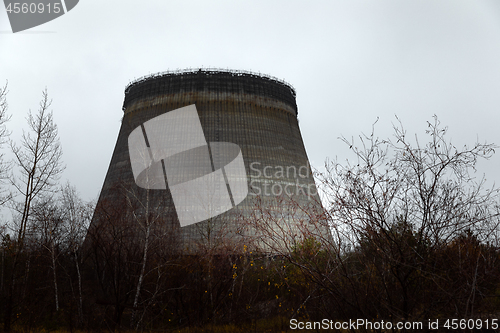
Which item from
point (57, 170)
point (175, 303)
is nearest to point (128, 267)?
point (175, 303)

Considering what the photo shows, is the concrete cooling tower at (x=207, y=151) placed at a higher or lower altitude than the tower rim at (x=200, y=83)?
lower

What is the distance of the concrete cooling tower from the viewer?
18766mm

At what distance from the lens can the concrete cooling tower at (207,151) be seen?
A: 18766 mm

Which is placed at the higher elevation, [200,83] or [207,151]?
[200,83]

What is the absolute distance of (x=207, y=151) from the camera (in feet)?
66.1

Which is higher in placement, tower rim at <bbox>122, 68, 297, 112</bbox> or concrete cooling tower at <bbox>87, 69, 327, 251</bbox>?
tower rim at <bbox>122, 68, 297, 112</bbox>

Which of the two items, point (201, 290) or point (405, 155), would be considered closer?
point (405, 155)

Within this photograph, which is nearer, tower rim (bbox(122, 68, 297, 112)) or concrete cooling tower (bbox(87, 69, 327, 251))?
concrete cooling tower (bbox(87, 69, 327, 251))

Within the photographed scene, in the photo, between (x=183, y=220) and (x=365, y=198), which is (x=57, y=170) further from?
(x=183, y=220)

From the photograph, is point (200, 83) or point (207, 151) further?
point (200, 83)

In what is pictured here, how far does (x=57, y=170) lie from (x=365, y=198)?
7.51 meters

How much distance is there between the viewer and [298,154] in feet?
72.4

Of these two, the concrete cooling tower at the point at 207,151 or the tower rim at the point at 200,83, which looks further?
the tower rim at the point at 200,83

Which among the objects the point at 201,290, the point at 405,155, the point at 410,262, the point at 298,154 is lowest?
the point at 201,290
